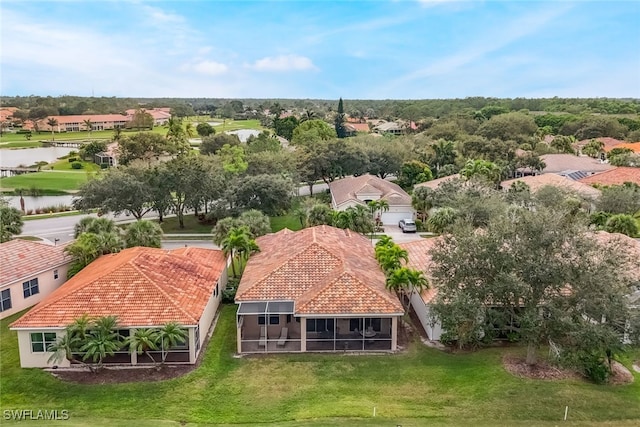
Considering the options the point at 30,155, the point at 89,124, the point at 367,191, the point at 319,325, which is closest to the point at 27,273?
the point at 319,325

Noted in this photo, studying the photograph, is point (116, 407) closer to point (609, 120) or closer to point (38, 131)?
point (609, 120)

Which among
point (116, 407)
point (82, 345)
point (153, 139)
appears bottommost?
point (116, 407)

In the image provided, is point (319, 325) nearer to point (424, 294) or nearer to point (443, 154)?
point (424, 294)

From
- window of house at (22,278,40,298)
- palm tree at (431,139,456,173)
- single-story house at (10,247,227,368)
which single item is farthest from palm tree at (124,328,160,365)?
palm tree at (431,139,456,173)

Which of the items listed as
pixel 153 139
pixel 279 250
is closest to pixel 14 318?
pixel 279 250

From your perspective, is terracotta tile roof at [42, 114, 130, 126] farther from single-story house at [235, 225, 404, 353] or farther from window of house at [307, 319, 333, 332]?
window of house at [307, 319, 333, 332]
